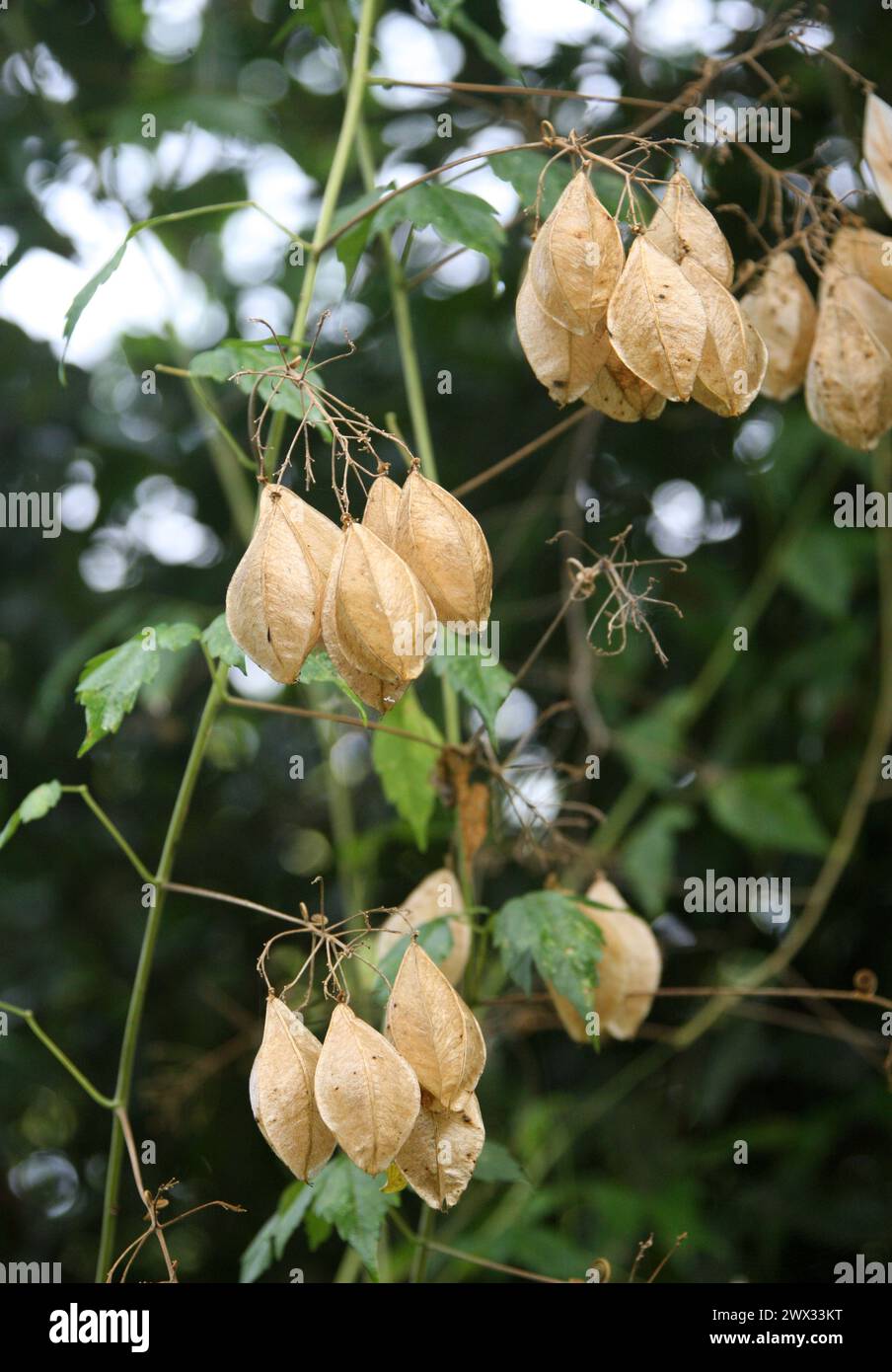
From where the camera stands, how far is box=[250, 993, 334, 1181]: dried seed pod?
0.64 m

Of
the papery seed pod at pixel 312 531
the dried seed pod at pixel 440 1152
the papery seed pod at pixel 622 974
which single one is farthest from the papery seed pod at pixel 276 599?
the papery seed pod at pixel 622 974

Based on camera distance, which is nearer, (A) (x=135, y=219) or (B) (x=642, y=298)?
(B) (x=642, y=298)

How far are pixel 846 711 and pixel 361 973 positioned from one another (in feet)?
2.81

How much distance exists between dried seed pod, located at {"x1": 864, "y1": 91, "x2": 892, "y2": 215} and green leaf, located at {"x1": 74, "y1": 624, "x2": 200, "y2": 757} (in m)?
0.54

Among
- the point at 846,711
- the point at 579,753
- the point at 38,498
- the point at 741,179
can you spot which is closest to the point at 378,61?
the point at 741,179

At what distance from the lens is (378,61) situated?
138 centimetres

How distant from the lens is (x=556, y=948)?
2.69 feet

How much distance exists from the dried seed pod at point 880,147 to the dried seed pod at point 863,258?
4 centimetres

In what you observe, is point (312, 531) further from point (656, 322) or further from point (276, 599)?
point (656, 322)

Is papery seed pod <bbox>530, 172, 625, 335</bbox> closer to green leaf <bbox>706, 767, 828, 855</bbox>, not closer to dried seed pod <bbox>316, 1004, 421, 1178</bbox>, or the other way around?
dried seed pod <bbox>316, 1004, 421, 1178</bbox>

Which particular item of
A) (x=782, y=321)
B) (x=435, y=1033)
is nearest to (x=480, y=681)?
(x=435, y=1033)

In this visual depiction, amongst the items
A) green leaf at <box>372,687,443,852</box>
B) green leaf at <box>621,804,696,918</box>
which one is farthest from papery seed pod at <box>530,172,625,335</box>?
green leaf at <box>621,804,696,918</box>

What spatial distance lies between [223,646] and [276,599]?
0.44ft

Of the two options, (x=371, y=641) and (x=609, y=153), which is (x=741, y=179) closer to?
(x=609, y=153)
